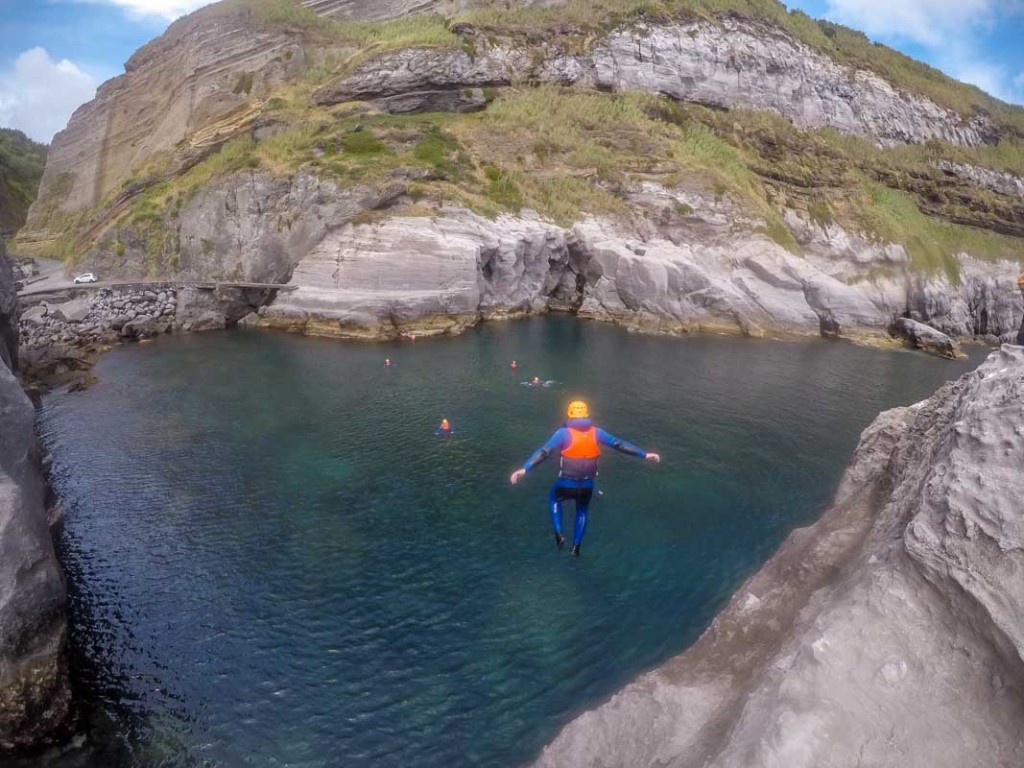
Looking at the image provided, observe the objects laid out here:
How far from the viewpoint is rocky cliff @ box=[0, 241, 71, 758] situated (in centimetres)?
1014

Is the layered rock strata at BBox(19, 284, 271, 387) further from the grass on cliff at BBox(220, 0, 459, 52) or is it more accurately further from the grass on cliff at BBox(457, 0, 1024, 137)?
the grass on cliff at BBox(457, 0, 1024, 137)

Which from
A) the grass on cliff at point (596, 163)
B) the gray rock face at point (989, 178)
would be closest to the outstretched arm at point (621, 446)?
the grass on cliff at point (596, 163)

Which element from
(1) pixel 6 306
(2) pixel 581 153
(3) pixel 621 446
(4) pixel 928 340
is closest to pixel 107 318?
(1) pixel 6 306

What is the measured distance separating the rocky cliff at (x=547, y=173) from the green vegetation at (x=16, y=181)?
1964 cm

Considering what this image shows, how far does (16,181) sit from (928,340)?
445ft

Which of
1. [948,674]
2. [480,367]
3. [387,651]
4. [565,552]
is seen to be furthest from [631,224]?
[948,674]

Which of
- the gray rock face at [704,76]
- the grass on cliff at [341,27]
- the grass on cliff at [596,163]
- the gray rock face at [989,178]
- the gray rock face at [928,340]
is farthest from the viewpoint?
the gray rock face at [989,178]

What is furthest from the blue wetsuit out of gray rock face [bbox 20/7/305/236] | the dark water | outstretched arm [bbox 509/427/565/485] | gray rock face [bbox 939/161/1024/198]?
gray rock face [bbox 939/161/1024/198]

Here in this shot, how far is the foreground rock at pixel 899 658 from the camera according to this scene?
5551 millimetres

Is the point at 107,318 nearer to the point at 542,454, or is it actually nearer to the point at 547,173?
the point at 547,173

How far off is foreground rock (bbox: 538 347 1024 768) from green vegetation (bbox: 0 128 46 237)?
366 ft

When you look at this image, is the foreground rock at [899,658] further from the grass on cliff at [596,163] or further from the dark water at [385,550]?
the grass on cliff at [596,163]

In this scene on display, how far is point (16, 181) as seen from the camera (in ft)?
341

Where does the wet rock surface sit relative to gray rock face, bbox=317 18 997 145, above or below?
below
